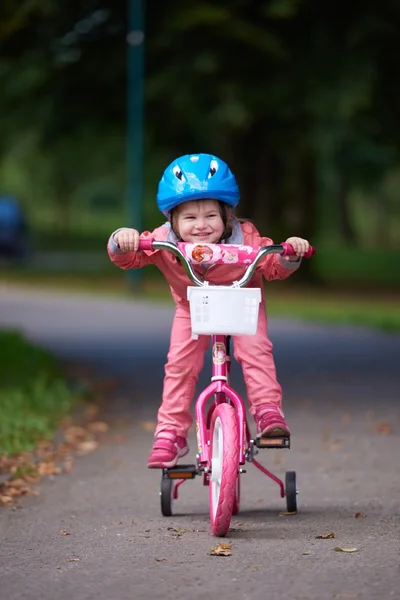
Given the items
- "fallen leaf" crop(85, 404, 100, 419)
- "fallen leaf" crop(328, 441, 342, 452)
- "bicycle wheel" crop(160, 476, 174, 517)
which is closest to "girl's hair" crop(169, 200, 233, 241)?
"bicycle wheel" crop(160, 476, 174, 517)

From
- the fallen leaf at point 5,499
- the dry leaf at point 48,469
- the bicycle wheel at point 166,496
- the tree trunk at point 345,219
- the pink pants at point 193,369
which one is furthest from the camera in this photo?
the tree trunk at point 345,219

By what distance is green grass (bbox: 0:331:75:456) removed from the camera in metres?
9.73

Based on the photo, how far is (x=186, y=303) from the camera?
21.9 ft

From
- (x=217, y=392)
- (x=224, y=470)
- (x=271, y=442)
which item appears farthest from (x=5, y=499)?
(x=224, y=470)

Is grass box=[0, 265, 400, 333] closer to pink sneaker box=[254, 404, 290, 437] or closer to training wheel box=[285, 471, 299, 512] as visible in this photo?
training wheel box=[285, 471, 299, 512]

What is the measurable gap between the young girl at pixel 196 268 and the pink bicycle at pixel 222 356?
11 cm

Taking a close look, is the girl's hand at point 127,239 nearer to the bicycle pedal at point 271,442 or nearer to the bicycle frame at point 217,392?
the bicycle frame at point 217,392

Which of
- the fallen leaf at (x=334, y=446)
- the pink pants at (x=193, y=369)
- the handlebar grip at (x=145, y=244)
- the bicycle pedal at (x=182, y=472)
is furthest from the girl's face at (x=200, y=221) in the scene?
the fallen leaf at (x=334, y=446)

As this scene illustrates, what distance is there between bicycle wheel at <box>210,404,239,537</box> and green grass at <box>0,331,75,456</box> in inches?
118

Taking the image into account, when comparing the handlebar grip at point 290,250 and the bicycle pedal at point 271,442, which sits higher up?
the handlebar grip at point 290,250

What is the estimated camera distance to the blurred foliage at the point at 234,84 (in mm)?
19172

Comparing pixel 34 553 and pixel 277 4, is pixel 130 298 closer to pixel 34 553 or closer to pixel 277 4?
pixel 277 4

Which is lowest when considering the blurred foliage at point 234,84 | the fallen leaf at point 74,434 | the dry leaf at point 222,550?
the dry leaf at point 222,550

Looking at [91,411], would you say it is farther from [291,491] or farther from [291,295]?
[291,295]
